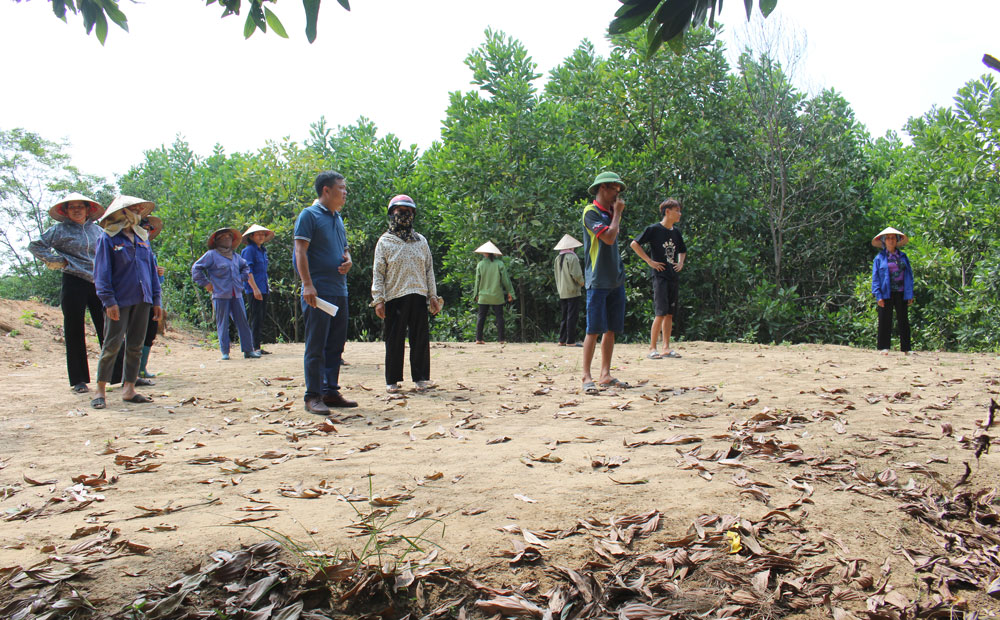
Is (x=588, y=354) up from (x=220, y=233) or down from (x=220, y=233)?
down

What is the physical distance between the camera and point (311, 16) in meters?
2.44

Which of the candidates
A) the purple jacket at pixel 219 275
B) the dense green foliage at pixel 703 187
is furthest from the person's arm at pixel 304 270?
the dense green foliage at pixel 703 187

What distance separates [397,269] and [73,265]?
3.24 meters

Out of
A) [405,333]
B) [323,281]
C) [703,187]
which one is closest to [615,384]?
[405,333]

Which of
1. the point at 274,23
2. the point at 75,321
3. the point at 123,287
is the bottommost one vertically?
the point at 75,321

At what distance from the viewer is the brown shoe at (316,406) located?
5.18 m

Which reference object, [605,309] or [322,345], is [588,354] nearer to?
[605,309]

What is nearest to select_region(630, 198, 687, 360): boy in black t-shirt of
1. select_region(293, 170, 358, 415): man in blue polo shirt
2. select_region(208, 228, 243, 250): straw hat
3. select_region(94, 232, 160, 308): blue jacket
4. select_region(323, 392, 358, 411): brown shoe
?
select_region(293, 170, 358, 415): man in blue polo shirt

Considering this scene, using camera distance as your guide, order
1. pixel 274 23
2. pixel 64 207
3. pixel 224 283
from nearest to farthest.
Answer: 1. pixel 274 23
2. pixel 64 207
3. pixel 224 283

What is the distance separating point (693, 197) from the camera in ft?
47.4

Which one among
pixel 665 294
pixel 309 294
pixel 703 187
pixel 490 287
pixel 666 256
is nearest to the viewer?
pixel 309 294

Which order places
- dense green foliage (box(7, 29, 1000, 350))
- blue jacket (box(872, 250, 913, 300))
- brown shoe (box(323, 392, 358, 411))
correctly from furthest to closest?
dense green foliage (box(7, 29, 1000, 350)), blue jacket (box(872, 250, 913, 300)), brown shoe (box(323, 392, 358, 411))

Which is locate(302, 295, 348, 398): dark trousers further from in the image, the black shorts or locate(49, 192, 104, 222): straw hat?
the black shorts

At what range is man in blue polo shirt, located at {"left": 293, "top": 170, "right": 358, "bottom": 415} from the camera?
202 inches
